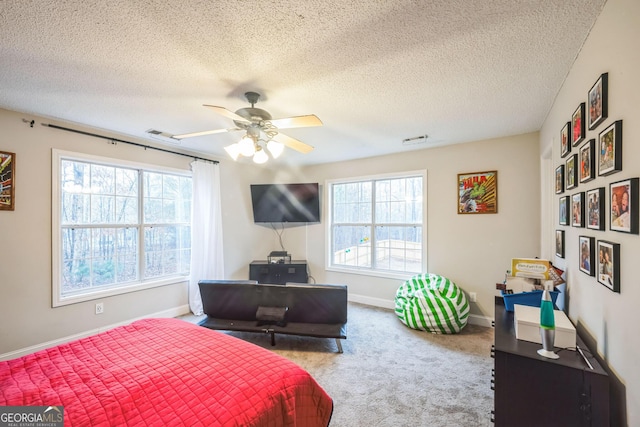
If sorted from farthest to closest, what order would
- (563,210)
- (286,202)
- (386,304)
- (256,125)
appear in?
1. (286,202)
2. (386,304)
3. (256,125)
4. (563,210)

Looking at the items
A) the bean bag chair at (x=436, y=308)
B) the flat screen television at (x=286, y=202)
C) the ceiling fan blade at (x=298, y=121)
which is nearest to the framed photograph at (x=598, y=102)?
the ceiling fan blade at (x=298, y=121)

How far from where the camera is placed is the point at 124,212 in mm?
3418

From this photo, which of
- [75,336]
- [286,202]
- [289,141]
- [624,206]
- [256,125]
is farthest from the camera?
[286,202]

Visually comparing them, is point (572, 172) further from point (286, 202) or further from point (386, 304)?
point (286, 202)

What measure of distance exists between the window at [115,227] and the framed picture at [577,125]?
4.15m

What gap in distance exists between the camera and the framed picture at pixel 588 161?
55.3 inches

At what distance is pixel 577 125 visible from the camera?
64.8 inches

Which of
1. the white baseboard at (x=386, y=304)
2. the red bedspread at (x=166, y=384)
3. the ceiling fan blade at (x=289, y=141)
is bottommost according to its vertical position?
the white baseboard at (x=386, y=304)

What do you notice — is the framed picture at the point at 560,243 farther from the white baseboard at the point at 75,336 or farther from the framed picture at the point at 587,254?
the white baseboard at the point at 75,336

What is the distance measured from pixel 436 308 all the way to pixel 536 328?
183 cm

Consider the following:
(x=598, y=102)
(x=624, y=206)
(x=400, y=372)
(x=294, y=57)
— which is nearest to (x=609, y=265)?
Answer: (x=624, y=206)

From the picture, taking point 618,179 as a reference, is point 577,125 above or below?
above

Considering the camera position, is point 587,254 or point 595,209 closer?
point 595,209

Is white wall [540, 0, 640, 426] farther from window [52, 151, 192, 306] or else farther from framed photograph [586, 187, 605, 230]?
window [52, 151, 192, 306]
